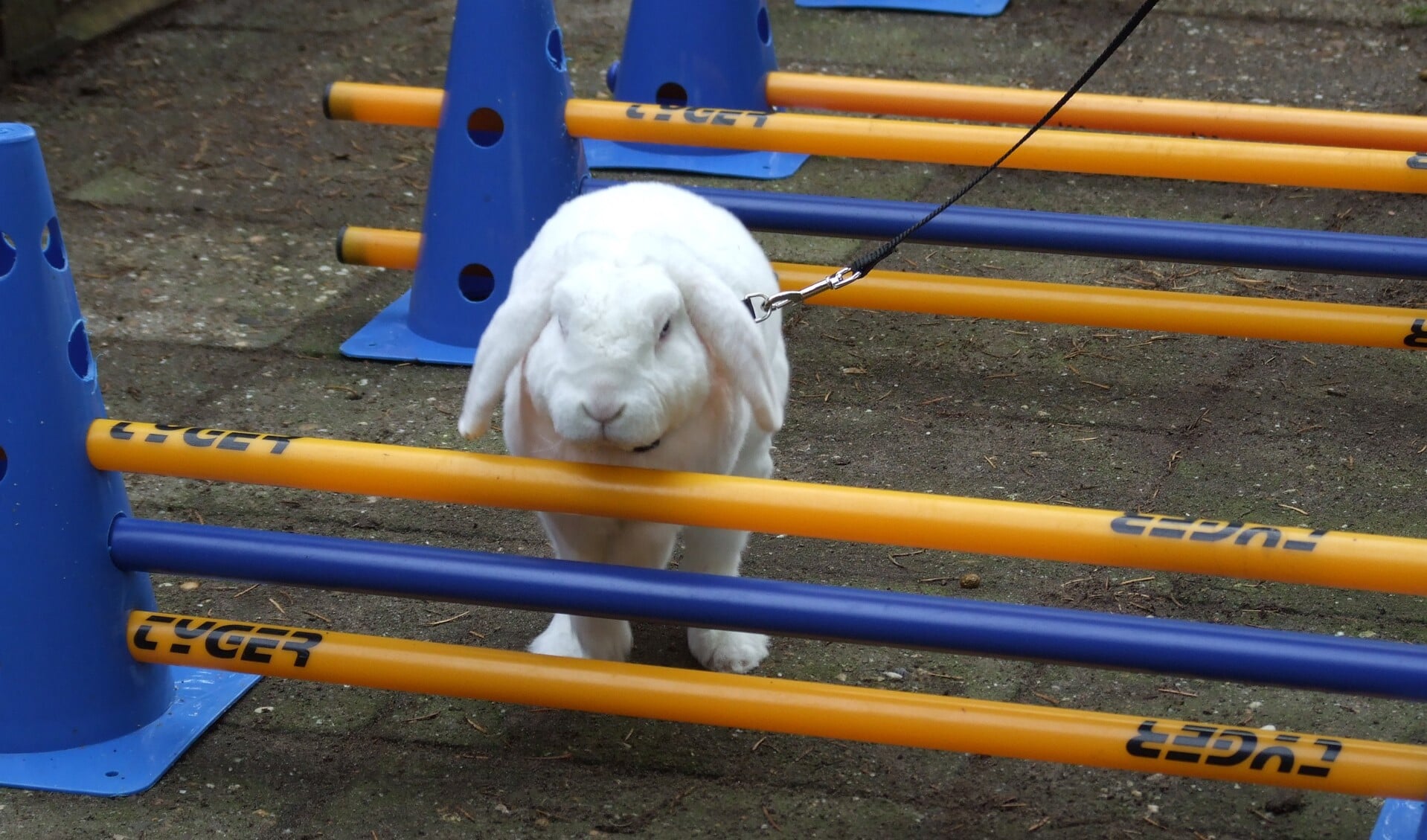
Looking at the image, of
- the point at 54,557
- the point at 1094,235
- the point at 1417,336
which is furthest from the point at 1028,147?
the point at 54,557

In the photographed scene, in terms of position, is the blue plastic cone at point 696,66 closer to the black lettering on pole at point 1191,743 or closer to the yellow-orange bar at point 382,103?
the yellow-orange bar at point 382,103

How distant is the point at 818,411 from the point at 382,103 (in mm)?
1513

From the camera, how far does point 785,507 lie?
2.53m

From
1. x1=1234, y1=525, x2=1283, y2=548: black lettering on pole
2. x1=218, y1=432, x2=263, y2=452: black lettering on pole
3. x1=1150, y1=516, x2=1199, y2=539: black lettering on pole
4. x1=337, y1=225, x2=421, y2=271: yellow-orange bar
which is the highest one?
x1=218, y1=432, x2=263, y2=452: black lettering on pole

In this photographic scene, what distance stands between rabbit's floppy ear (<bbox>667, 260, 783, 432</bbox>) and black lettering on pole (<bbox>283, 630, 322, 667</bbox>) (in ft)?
2.88

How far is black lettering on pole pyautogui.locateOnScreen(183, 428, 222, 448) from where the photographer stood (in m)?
2.74

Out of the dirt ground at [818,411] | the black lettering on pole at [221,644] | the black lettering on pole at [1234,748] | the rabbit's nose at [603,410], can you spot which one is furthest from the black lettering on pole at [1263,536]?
the black lettering on pole at [221,644]

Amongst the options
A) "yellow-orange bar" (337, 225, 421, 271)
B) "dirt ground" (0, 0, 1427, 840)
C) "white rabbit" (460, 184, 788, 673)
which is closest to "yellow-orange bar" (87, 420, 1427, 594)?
"white rabbit" (460, 184, 788, 673)

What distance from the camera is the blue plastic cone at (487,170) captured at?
171 inches

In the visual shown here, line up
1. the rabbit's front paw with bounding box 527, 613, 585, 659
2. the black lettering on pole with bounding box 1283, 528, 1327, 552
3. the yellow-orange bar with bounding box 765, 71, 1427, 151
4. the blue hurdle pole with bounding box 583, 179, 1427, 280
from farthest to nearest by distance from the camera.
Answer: the yellow-orange bar with bounding box 765, 71, 1427, 151
the blue hurdle pole with bounding box 583, 179, 1427, 280
the rabbit's front paw with bounding box 527, 613, 585, 659
the black lettering on pole with bounding box 1283, 528, 1327, 552

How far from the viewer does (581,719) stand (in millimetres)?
3055

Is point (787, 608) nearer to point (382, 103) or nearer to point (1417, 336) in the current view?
point (1417, 336)

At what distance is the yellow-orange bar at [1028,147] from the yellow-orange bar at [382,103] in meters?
0.44

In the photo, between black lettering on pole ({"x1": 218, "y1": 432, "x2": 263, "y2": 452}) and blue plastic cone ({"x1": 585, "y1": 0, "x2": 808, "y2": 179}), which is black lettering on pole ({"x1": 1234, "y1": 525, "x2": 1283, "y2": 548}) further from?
blue plastic cone ({"x1": 585, "y1": 0, "x2": 808, "y2": 179})
